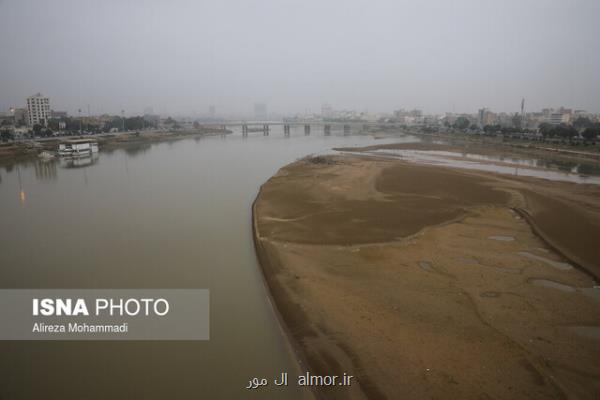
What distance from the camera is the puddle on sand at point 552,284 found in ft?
16.5

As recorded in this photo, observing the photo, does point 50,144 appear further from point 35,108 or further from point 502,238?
point 35,108

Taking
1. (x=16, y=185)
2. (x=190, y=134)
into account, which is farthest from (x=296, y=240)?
(x=190, y=134)

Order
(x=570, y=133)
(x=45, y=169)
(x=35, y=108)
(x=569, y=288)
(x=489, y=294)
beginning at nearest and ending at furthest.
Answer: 1. (x=489, y=294)
2. (x=569, y=288)
3. (x=45, y=169)
4. (x=570, y=133)
5. (x=35, y=108)

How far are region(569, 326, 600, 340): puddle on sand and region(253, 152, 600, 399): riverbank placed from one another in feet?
0.04

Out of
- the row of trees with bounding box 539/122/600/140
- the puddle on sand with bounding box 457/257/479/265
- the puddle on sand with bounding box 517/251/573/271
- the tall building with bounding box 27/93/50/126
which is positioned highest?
the tall building with bounding box 27/93/50/126

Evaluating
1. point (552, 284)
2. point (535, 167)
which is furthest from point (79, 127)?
point (552, 284)

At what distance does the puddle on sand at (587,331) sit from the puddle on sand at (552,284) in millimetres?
976

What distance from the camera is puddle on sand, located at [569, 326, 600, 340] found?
3960 mm

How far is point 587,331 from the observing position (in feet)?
13.2

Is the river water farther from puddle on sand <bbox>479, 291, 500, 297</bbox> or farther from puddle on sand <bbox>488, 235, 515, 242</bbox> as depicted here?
puddle on sand <bbox>488, 235, 515, 242</bbox>

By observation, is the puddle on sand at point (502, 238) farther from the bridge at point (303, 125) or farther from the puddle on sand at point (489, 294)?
the bridge at point (303, 125)

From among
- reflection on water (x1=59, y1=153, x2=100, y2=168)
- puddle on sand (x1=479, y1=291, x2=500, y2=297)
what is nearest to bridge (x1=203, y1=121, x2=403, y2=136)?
reflection on water (x1=59, y1=153, x2=100, y2=168)

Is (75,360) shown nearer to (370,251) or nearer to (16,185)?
(370,251)

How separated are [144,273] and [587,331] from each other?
242 inches
